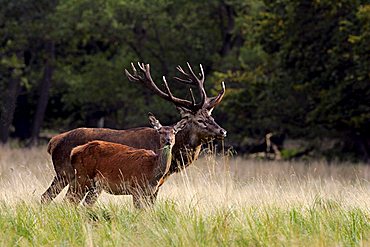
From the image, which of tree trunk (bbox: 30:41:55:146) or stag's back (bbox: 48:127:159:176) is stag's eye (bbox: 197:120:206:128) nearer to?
stag's back (bbox: 48:127:159:176)

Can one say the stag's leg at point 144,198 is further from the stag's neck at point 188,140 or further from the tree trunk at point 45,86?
the tree trunk at point 45,86

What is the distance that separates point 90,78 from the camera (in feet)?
86.8

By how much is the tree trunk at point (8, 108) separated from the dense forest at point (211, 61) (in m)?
0.05

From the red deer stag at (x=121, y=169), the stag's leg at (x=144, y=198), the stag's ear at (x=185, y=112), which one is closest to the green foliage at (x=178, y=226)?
the stag's leg at (x=144, y=198)

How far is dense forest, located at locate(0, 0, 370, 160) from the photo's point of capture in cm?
1883

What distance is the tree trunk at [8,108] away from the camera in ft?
80.6

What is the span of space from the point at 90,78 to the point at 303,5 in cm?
972

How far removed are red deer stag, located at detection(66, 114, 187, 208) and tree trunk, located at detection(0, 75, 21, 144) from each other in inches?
631

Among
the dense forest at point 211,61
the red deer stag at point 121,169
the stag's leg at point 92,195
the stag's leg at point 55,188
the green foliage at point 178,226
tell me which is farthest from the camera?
the dense forest at point 211,61

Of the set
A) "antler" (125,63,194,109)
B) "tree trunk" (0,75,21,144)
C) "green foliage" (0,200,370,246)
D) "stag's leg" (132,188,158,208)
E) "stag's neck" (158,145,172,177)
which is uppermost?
"antler" (125,63,194,109)

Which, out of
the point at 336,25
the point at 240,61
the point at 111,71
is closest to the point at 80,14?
the point at 111,71

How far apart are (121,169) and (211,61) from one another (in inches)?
678

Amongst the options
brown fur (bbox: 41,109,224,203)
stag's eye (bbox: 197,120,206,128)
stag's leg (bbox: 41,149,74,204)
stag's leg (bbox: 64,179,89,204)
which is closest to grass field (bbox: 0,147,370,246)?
stag's leg (bbox: 64,179,89,204)

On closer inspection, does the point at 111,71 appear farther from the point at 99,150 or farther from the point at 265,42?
the point at 99,150
